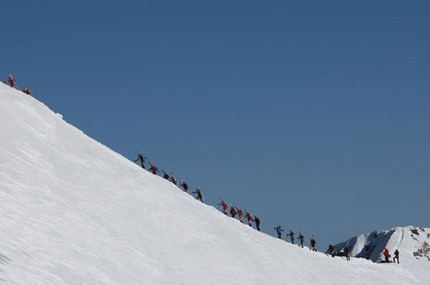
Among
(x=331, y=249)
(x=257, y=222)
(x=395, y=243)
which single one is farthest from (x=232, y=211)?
(x=395, y=243)

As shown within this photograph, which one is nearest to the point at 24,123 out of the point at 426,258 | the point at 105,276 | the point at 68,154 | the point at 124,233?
the point at 68,154

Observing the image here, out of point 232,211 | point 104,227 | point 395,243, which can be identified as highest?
point 395,243

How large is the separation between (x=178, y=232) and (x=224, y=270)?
11.1 ft

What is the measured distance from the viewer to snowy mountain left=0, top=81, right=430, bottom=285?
19.1m

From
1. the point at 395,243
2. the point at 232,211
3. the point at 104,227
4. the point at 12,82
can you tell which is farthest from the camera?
the point at 395,243

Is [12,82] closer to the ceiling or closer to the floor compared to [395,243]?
closer to the floor

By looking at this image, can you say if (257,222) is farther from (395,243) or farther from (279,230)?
(395,243)

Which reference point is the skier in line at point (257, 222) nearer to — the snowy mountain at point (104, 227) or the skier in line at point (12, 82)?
the snowy mountain at point (104, 227)

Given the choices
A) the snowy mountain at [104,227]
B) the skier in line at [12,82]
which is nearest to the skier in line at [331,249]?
the snowy mountain at [104,227]

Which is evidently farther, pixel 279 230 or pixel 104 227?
pixel 279 230

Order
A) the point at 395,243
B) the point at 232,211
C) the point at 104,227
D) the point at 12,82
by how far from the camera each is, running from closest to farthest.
→ the point at 104,227 < the point at 12,82 < the point at 232,211 < the point at 395,243

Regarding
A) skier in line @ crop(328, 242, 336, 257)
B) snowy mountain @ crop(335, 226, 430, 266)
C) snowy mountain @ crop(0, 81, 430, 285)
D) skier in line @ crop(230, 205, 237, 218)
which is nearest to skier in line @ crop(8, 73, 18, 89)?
snowy mountain @ crop(0, 81, 430, 285)

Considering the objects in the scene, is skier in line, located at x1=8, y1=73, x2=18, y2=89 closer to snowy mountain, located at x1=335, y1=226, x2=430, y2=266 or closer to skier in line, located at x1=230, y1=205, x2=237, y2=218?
skier in line, located at x1=230, y1=205, x2=237, y2=218

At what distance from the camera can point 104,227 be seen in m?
25.2
